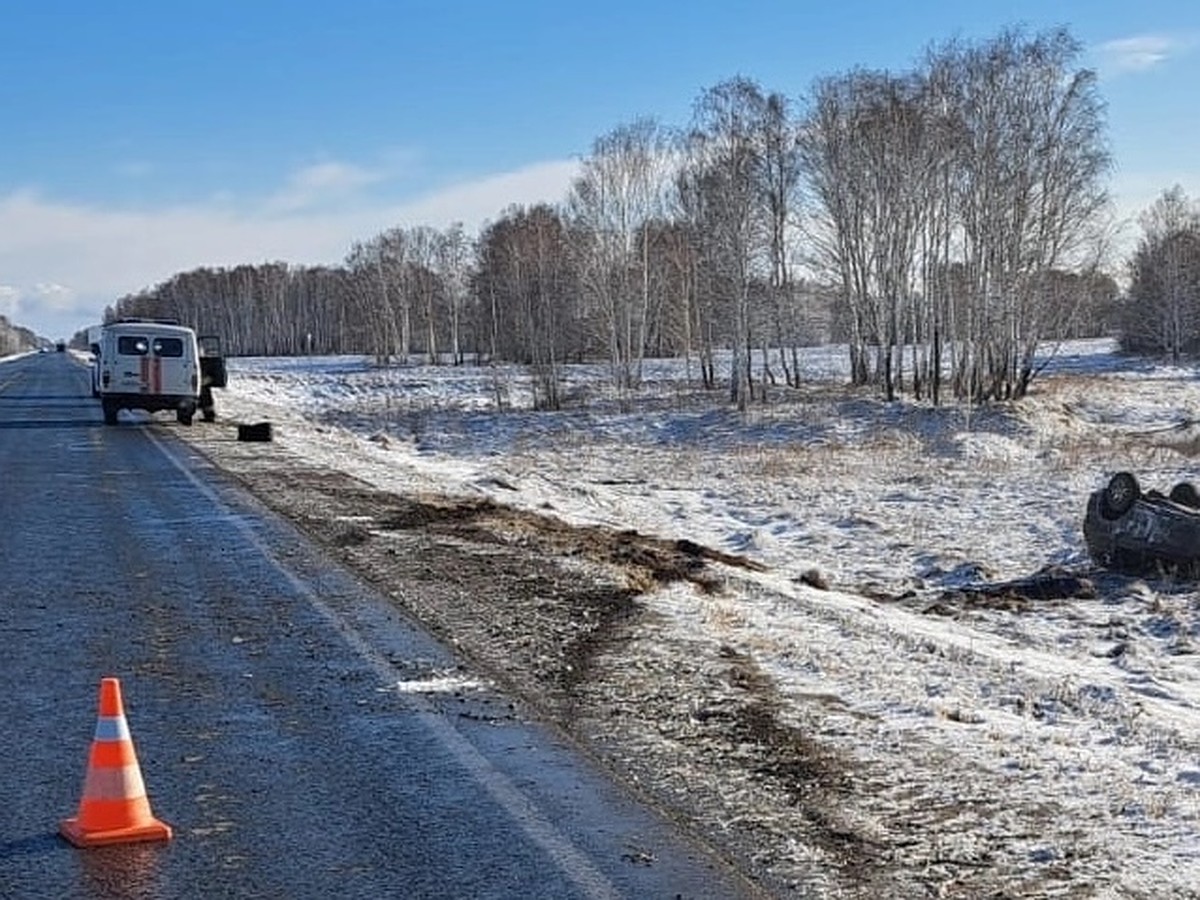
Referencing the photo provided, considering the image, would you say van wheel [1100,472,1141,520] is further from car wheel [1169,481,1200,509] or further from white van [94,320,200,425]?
white van [94,320,200,425]

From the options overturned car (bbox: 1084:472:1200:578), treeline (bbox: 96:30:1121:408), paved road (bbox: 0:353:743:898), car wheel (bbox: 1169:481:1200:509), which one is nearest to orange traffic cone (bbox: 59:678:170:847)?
paved road (bbox: 0:353:743:898)

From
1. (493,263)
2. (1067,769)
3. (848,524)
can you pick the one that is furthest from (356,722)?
(493,263)

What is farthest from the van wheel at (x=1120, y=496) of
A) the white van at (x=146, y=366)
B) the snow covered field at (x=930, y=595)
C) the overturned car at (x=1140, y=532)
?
the white van at (x=146, y=366)

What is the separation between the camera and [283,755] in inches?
240

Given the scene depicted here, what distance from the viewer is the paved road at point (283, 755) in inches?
183

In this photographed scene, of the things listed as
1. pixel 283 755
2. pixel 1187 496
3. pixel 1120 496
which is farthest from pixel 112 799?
pixel 1187 496

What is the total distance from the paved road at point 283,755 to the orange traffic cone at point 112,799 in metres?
0.07

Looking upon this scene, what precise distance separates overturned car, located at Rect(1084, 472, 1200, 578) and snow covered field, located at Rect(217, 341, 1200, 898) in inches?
16.5

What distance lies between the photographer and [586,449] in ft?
111

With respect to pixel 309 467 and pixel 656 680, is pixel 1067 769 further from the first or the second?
pixel 309 467

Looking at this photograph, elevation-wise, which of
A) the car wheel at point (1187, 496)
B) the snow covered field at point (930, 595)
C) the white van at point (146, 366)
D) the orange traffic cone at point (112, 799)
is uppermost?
the white van at point (146, 366)

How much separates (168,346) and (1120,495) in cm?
2095

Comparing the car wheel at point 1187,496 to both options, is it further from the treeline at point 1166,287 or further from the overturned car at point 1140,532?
the treeline at point 1166,287

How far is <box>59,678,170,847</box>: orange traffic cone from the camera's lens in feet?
16.1
